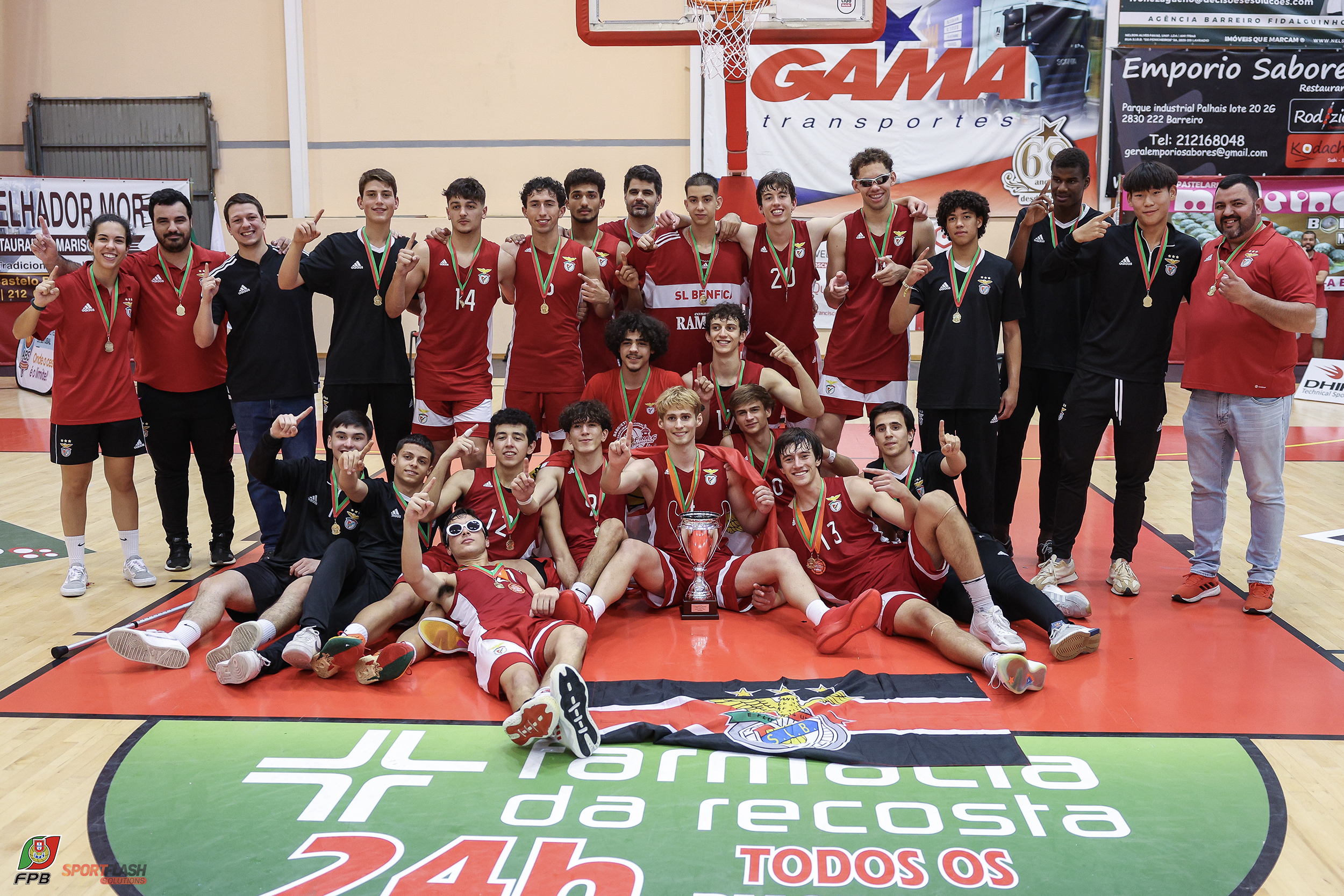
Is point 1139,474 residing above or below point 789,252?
below

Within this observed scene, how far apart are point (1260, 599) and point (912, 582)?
1954mm

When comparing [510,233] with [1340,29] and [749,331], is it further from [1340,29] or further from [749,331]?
[1340,29]

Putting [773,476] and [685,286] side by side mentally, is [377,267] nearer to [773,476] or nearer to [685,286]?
[685,286]

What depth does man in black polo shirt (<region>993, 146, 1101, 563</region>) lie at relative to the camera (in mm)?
5875

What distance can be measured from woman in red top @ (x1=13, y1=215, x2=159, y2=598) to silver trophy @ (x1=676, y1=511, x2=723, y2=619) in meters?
3.22

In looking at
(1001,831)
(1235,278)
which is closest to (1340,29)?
(1235,278)

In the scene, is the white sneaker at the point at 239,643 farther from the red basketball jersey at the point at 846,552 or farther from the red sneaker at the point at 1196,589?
the red sneaker at the point at 1196,589

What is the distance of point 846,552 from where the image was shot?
5.29 m

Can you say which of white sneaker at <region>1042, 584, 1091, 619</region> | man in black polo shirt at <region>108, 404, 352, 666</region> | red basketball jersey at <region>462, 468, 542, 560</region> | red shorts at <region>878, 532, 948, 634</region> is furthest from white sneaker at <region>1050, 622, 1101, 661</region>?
man in black polo shirt at <region>108, 404, 352, 666</region>

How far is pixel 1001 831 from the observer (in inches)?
130

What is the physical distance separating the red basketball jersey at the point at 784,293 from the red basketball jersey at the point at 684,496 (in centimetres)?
117

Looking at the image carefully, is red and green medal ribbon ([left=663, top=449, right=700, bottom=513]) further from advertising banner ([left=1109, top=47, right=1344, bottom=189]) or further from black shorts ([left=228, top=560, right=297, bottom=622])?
advertising banner ([left=1109, top=47, right=1344, bottom=189])

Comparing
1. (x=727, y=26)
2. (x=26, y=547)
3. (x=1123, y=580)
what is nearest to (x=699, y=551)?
(x=1123, y=580)

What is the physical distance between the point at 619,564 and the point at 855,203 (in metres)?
10.6
